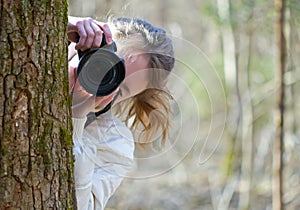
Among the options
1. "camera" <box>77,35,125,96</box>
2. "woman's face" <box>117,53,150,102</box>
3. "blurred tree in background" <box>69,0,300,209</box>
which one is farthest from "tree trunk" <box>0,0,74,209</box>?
"blurred tree in background" <box>69,0,300,209</box>

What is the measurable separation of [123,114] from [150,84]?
18 cm

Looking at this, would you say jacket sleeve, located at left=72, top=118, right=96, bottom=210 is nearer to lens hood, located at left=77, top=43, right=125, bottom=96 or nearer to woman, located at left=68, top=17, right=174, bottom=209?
woman, located at left=68, top=17, right=174, bottom=209

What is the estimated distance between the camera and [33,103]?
4.02 ft

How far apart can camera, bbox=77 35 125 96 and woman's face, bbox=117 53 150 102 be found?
0.72ft

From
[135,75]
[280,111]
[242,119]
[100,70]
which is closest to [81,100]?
[100,70]

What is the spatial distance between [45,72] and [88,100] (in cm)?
27

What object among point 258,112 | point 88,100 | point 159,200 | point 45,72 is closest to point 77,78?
point 88,100

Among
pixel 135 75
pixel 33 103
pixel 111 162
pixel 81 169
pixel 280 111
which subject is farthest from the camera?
pixel 280 111


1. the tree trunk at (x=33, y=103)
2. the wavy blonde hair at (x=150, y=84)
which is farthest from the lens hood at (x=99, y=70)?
the wavy blonde hair at (x=150, y=84)

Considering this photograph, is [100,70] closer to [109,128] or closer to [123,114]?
[109,128]

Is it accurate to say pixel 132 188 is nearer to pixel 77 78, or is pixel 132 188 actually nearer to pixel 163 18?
pixel 163 18

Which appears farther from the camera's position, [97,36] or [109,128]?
[109,128]

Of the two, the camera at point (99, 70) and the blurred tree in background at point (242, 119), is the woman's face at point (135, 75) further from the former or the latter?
the blurred tree in background at point (242, 119)

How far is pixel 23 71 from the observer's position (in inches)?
47.5
